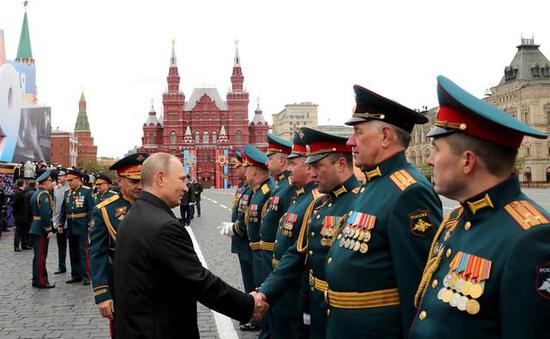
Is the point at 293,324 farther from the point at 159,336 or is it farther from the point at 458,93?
the point at 458,93

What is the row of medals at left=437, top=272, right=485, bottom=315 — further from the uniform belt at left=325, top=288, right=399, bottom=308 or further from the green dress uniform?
the green dress uniform

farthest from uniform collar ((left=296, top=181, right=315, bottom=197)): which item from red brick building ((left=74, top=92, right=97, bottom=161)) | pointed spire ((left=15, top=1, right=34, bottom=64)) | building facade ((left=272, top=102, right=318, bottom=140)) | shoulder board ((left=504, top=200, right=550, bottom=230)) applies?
red brick building ((left=74, top=92, right=97, bottom=161))

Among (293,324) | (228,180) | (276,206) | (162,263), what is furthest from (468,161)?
(228,180)

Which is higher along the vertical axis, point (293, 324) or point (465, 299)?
point (465, 299)

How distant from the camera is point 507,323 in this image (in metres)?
1.89

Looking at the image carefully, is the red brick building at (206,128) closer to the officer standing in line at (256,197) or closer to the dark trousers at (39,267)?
the dark trousers at (39,267)

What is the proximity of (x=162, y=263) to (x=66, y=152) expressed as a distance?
128013 mm

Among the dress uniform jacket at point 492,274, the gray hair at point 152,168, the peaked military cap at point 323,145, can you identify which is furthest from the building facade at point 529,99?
the dress uniform jacket at point 492,274

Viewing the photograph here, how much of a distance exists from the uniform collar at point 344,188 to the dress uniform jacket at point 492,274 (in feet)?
5.84

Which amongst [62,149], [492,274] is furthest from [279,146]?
[62,149]

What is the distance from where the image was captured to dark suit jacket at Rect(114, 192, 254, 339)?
305cm

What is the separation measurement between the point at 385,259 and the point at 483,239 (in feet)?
3.05

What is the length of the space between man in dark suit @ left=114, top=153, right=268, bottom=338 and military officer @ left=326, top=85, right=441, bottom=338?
0.82 meters

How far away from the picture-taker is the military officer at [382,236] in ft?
9.54
